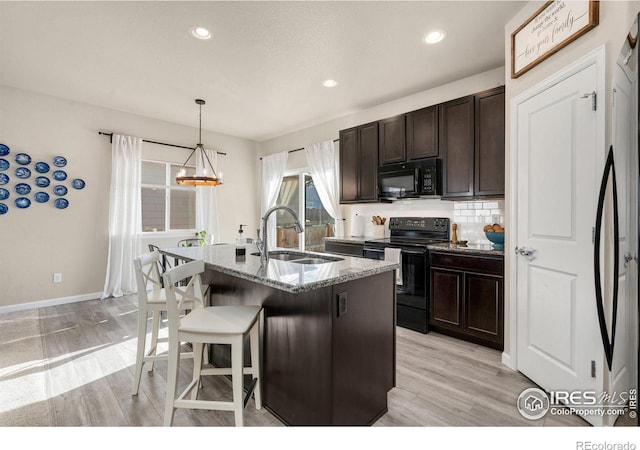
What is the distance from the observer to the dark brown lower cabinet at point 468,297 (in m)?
2.68

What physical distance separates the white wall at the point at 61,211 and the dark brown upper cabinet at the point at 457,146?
436 cm

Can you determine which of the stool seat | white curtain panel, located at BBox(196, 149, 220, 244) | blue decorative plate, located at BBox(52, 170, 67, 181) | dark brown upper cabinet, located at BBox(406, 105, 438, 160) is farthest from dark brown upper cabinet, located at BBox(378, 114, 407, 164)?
blue decorative plate, located at BBox(52, 170, 67, 181)

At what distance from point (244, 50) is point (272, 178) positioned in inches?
121

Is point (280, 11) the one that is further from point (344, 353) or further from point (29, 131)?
point (29, 131)

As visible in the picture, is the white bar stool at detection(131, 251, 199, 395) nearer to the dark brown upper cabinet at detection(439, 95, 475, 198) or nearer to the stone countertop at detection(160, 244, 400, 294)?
the stone countertop at detection(160, 244, 400, 294)

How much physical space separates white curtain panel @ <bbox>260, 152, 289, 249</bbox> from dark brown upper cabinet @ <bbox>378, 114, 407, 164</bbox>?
2263mm

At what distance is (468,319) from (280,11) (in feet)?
10.2

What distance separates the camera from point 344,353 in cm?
160

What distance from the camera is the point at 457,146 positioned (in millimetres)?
3186

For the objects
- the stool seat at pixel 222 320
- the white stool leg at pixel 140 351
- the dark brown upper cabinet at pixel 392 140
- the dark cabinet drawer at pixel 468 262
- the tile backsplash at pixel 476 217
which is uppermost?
the dark brown upper cabinet at pixel 392 140

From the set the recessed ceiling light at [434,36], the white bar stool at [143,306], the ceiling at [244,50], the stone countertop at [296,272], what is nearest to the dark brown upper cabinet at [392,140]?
the ceiling at [244,50]

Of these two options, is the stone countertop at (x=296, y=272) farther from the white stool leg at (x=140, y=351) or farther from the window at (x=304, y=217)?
the window at (x=304, y=217)

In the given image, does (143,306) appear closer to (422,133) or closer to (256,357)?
(256,357)

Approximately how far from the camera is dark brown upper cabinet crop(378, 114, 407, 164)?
3.67m
